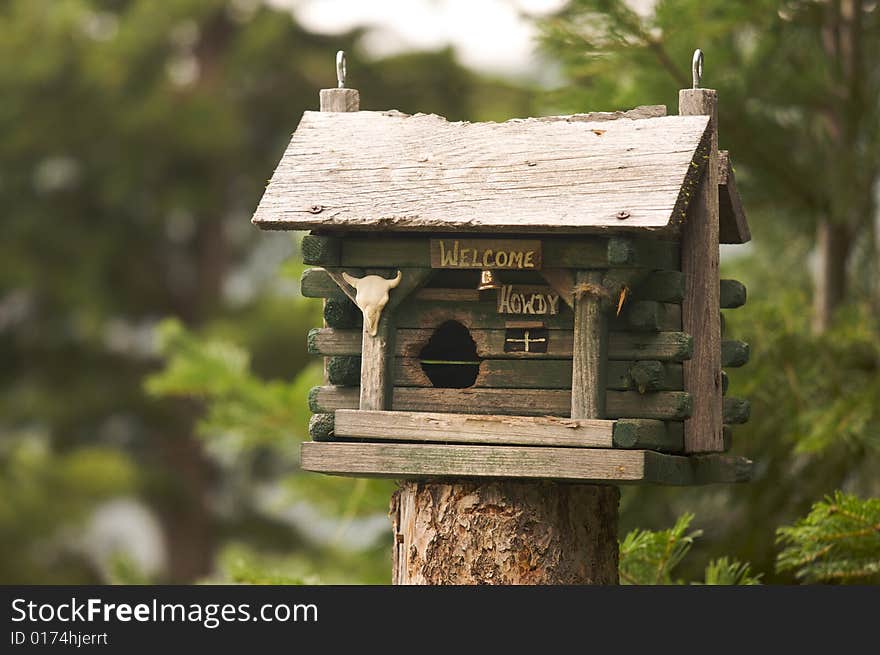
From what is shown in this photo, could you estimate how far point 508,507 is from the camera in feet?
11.7

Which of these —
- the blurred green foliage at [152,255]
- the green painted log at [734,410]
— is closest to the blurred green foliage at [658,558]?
the green painted log at [734,410]

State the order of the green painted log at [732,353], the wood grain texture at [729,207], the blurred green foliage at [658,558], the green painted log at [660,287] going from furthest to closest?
1. the blurred green foliage at [658,558]
2. the green painted log at [732,353]
3. the wood grain texture at [729,207]
4. the green painted log at [660,287]

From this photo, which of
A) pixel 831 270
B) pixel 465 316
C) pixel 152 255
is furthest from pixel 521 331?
pixel 152 255

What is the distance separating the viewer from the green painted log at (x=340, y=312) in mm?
3633

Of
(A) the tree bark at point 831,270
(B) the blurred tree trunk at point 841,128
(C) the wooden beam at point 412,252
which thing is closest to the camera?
(C) the wooden beam at point 412,252

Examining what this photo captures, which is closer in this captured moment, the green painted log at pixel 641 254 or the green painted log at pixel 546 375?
the green painted log at pixel 641 254

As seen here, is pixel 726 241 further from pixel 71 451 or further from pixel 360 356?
pixel 71 451

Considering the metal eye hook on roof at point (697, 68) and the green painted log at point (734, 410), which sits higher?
the metal eye hook on roof at point (697, 68)

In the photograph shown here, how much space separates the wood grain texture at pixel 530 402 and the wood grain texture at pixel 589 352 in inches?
3.2

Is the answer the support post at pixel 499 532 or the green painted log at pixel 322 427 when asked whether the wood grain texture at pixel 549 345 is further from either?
the support post at pixel 499 532

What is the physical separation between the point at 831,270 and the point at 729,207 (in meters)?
2.07

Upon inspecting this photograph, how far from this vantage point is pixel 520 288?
11.5 feet

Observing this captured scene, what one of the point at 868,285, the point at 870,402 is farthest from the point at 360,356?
the point at 868,285

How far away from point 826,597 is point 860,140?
256 centimetres
